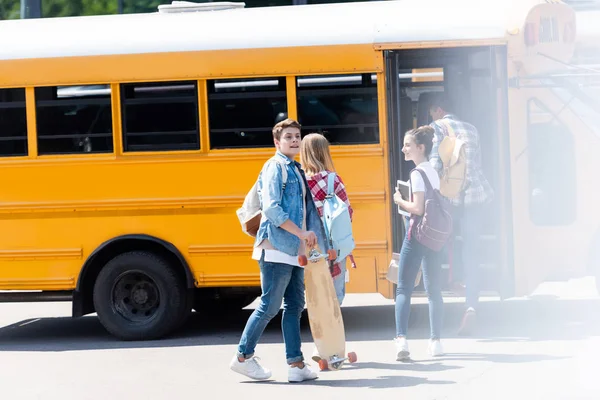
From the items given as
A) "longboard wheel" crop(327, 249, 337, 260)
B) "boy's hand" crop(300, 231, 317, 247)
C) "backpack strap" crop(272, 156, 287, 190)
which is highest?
"backpack strap" crop(272, 156, 287, 190)

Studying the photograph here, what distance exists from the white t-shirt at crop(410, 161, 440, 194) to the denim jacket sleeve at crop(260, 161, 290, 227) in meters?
1.15

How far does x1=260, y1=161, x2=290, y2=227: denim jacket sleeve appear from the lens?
23.0 feet

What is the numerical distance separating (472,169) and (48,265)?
3.56 metres

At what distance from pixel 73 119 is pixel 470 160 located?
3.27 metres

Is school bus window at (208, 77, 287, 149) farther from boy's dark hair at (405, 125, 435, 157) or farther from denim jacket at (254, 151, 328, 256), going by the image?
denim jacket at (254, 151, 328, 256)

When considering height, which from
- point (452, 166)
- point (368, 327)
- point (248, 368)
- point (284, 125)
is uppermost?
point (284, 125)

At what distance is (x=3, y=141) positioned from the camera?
377 inches

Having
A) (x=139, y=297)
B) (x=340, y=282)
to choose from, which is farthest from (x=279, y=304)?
(x=139, y=297)

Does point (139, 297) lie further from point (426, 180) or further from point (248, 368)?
point (426, 180)

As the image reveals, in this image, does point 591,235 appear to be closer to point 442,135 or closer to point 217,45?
point 442,135

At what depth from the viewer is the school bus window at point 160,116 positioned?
938 cm

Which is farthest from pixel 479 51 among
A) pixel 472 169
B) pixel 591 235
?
pixel 591 235

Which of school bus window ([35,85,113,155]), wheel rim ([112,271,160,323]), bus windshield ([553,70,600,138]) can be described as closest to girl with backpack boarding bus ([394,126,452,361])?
bus windshield ([553,70,600,138])

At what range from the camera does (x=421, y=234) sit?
7793mm
